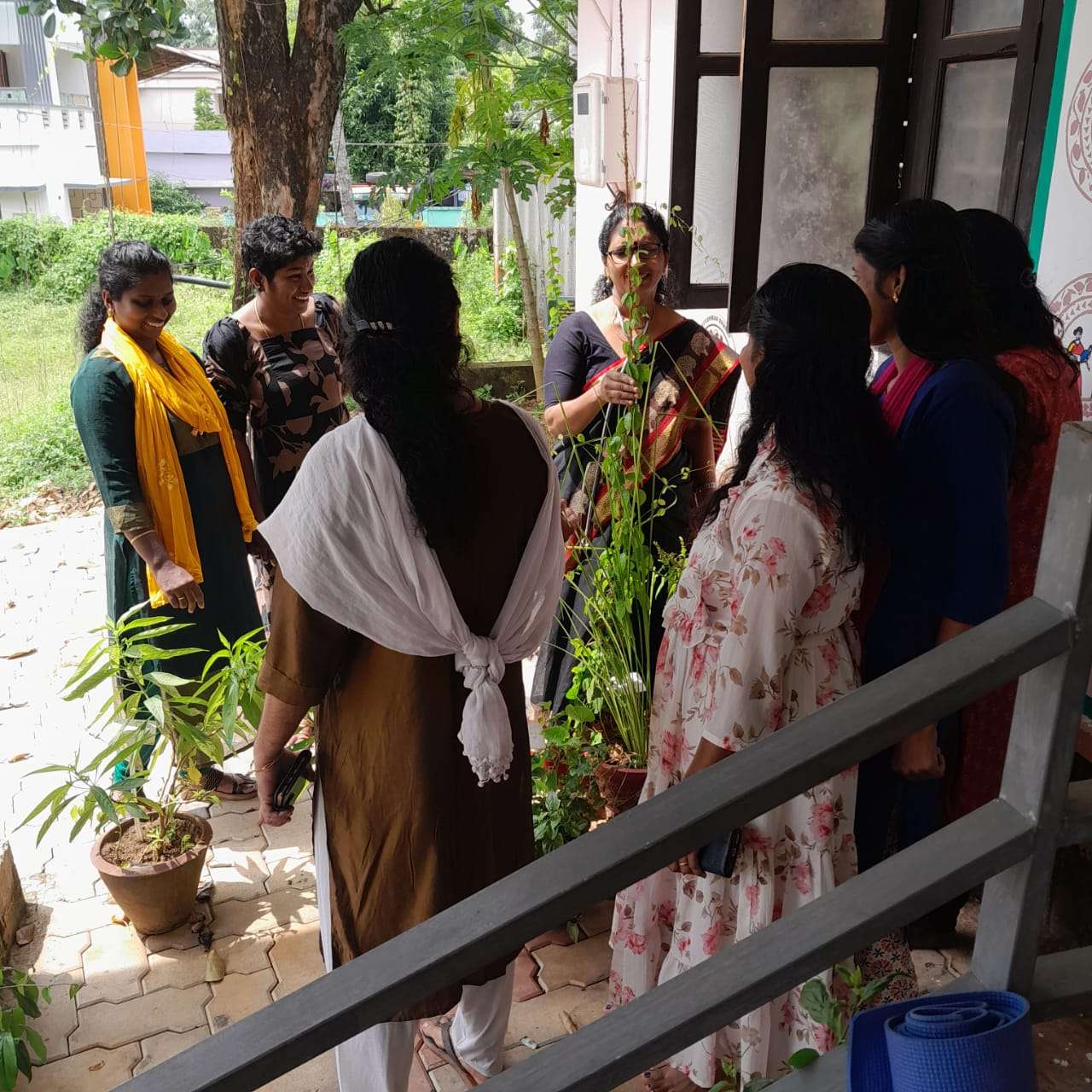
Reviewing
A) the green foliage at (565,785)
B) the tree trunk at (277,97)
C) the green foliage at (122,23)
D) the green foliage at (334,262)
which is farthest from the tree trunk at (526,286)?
the green foliage at (565,785)

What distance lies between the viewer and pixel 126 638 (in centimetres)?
281

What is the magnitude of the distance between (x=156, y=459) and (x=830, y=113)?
2602mm

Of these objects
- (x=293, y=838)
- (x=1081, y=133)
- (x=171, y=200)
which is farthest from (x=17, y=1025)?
(x=171, y=200)

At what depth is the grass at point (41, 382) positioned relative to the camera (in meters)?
7.64

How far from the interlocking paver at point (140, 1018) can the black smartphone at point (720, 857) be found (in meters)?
1.47

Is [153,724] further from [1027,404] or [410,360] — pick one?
[1027,404]

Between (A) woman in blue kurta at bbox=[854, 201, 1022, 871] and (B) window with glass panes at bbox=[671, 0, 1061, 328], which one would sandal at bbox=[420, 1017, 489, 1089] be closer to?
(A) woman in blue kurta at bbox=[854, 201, 1022, 871]

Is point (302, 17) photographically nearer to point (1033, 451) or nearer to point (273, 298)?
point (273, 298)

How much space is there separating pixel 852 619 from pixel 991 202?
1961 mm

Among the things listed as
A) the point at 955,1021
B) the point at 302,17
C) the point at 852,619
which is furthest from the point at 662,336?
the point at 302,17

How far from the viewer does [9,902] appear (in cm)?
288

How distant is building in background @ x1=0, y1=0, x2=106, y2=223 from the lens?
16719mm

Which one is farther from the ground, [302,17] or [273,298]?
[302,17]

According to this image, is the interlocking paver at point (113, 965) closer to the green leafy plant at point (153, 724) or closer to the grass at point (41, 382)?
the green leafy plant at point (153, 724)
